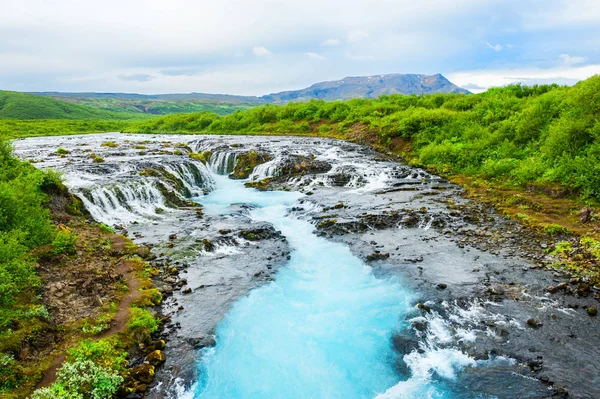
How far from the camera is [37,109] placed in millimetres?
134125

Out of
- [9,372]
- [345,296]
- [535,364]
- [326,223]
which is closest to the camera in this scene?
[9,372]

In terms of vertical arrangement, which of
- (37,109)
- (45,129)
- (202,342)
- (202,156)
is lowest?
(202,342)

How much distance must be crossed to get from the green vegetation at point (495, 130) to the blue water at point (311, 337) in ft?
47.5

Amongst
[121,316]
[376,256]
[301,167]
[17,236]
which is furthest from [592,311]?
[301,167]

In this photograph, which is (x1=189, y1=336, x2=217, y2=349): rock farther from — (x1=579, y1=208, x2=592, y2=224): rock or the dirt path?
(x1=579, y1=208, x2=592, y2=224): rock

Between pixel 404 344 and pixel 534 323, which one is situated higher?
pixel 534 323

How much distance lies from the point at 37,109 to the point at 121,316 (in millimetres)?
162085

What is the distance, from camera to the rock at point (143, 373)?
8.35 meters

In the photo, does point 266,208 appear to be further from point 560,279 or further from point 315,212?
point 560,279

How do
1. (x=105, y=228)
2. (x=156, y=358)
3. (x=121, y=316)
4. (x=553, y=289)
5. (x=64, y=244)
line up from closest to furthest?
(x=156, y=358) < (x=121, y=316) < (x=553, y=289) < (x=64, y=244) < (x=105, y=228)

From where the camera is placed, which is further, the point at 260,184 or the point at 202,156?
the point at 202,156

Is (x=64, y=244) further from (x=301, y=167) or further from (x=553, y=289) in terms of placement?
(x=301, y=167)

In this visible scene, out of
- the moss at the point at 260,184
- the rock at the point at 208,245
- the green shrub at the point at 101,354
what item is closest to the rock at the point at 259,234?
the rock at the point at 208,245

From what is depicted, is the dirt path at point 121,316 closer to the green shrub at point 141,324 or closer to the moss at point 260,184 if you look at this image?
the green shrub at point 141,324
